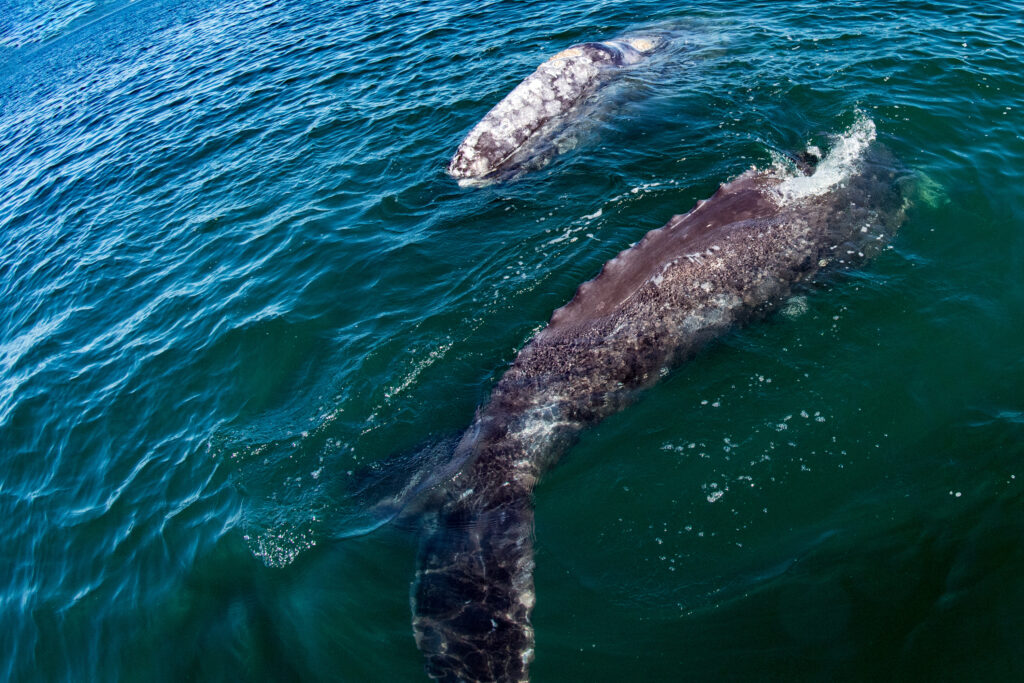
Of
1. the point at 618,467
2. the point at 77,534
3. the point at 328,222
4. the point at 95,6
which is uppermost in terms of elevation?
the point at 95,6

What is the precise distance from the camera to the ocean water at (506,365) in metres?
6.54

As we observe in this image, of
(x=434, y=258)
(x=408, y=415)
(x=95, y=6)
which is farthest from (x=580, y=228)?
(x=95, y=6)

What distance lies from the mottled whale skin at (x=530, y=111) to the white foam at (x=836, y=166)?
5510 mm

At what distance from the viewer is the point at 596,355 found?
8289 millimetres

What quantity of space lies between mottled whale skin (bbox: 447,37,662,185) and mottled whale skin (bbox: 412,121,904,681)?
515 cm

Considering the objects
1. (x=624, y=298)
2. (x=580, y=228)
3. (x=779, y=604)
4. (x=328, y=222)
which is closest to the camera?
(x=779, y=604)

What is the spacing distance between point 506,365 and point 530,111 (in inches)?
289

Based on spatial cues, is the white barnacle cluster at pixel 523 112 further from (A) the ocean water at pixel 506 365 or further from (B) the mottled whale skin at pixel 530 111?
(A) the ocean water at pixel 506 365

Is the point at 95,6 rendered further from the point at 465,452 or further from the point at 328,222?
the point at 465,452

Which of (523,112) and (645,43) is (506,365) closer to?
(523,112)

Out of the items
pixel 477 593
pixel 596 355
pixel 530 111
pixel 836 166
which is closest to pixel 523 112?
pixel 530 111

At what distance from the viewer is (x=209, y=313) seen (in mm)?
11688

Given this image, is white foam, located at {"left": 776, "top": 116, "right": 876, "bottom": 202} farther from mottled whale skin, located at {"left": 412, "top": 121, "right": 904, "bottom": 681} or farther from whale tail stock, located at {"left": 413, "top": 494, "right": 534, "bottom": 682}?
whale tail stock, located at {"left": 413, "top": 494, "right": 534, "bottom": 682}

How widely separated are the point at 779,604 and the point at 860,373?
334 cm
